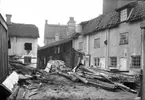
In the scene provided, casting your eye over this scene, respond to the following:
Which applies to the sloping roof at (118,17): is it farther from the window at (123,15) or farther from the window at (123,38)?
the window at (123,38)

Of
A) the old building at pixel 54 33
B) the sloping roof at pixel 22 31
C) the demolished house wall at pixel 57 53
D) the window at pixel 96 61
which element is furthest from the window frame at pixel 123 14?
the old building at pixel 54 33

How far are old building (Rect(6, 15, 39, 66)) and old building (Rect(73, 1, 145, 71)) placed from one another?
29.6 ft

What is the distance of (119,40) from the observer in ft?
54.8

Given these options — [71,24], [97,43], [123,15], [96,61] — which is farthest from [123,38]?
[71,24]

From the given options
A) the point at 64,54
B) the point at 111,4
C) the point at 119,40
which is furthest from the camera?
the point at 64,54

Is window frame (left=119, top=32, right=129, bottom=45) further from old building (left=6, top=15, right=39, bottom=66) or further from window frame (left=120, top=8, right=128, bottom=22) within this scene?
old building (left=6, top=15, right=39, bottom=66)

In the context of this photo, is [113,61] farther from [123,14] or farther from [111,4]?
[111,4]

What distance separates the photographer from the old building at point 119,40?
14.7 m

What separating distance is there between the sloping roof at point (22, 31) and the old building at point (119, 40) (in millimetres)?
9334

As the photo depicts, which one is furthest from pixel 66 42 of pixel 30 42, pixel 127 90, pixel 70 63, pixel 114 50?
pixel 127 90

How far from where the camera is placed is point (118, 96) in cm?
937

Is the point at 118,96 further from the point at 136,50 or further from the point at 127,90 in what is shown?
the point at 136,50

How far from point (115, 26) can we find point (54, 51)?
16.6m

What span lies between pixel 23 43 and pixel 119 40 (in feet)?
49.6
